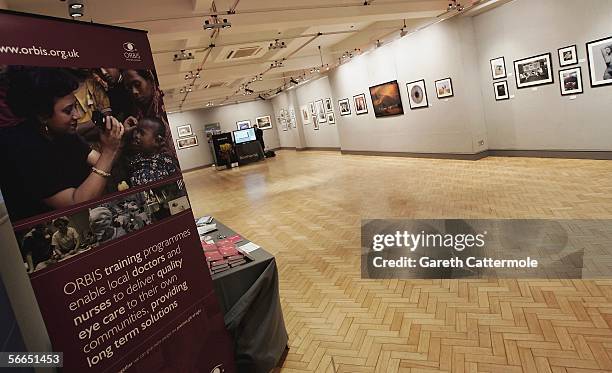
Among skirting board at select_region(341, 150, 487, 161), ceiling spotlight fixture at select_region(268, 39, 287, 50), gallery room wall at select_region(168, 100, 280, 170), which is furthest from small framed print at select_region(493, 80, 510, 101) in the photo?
gallery room wall at select_region(168, 100, 280, 170)

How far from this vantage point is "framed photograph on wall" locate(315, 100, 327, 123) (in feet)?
59.5

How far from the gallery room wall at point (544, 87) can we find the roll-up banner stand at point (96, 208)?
8057 millimetres

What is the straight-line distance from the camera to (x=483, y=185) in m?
7.10

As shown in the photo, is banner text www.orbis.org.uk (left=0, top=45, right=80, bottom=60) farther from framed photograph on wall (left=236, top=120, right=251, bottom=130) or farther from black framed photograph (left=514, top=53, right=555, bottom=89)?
framed photograph on wall (left=236, top=120, right=251, bottom=130)

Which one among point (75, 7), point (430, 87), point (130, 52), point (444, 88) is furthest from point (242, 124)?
point (130, 52)

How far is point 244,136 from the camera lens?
20.6 metres

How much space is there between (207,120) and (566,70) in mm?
20486

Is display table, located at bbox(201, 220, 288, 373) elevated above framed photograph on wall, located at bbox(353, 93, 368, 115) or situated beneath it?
situated beneath

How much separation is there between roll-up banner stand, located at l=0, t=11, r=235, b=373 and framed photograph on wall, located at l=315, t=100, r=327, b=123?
16161 millimetres

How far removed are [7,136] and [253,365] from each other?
6.70 feet

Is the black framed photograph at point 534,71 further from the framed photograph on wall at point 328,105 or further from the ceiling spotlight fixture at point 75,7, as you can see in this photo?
the framed photograph on wall at point 328,105

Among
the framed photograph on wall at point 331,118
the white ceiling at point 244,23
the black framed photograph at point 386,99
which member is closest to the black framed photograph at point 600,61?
the white ceiling at point 244,23

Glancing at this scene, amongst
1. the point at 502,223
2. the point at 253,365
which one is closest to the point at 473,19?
the point at 502,223

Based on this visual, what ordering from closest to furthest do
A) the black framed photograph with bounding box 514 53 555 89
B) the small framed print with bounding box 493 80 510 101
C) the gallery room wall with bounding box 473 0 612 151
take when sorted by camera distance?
the gallery room wall with bounding box 473 0 612 151
the black framed photograph with bounding box 514 53 555 89
the small framed print with bounding box 493 80 510 101
